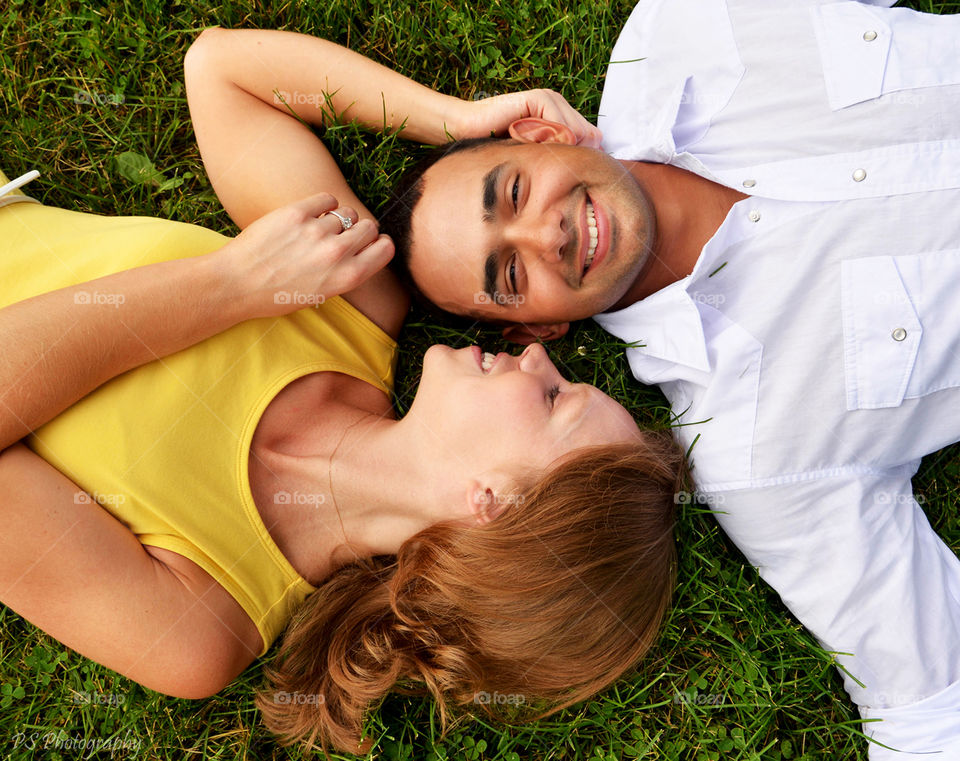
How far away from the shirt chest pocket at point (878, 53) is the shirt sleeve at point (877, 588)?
4.93ft

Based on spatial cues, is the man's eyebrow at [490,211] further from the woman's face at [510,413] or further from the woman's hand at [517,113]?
the woman's hand at [517,113]

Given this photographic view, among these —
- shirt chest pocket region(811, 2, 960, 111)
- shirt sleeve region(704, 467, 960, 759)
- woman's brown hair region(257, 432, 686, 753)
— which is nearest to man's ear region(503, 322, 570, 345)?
woman's brown hair region(257, 432, 686, 753)

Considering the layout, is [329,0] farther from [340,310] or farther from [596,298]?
[596,298]

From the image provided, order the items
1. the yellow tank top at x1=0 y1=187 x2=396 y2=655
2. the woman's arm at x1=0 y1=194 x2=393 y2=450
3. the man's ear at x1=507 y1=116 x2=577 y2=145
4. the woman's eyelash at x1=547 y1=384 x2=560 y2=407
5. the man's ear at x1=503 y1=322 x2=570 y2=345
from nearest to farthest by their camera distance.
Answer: the woman's arm at x1=0 y1=194 x2=393 y2=450
the yellow tank top at x1=0 y1=187 x2=396 y2=655
the woman's eyelash at x1=547 y1=384 x2=560 y2=407
the man's ear at x1=507 y1=116 x2=577 y2=145
the man's ear at x1=503 y1=322 x2=570 y2=345

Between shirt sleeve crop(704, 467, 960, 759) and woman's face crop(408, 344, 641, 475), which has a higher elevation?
woman's face crop(408, 344, 641, 475)

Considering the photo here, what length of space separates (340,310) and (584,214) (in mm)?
1038

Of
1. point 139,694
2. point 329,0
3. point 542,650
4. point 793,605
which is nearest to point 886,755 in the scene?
point 793,605

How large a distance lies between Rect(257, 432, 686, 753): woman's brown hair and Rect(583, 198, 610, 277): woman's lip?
74 cm

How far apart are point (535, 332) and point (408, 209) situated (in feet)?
2.55

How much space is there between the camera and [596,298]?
287 centimetres

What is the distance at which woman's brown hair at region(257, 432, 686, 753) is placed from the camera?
97.1 inches

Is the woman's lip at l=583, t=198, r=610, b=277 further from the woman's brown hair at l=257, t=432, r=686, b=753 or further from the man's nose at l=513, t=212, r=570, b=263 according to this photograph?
the woman's brown hair at l=257, t=432, r=686, b=753

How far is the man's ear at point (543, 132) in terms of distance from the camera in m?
3.01

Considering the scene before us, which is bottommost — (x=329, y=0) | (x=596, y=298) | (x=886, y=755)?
(x=886, y=755)
